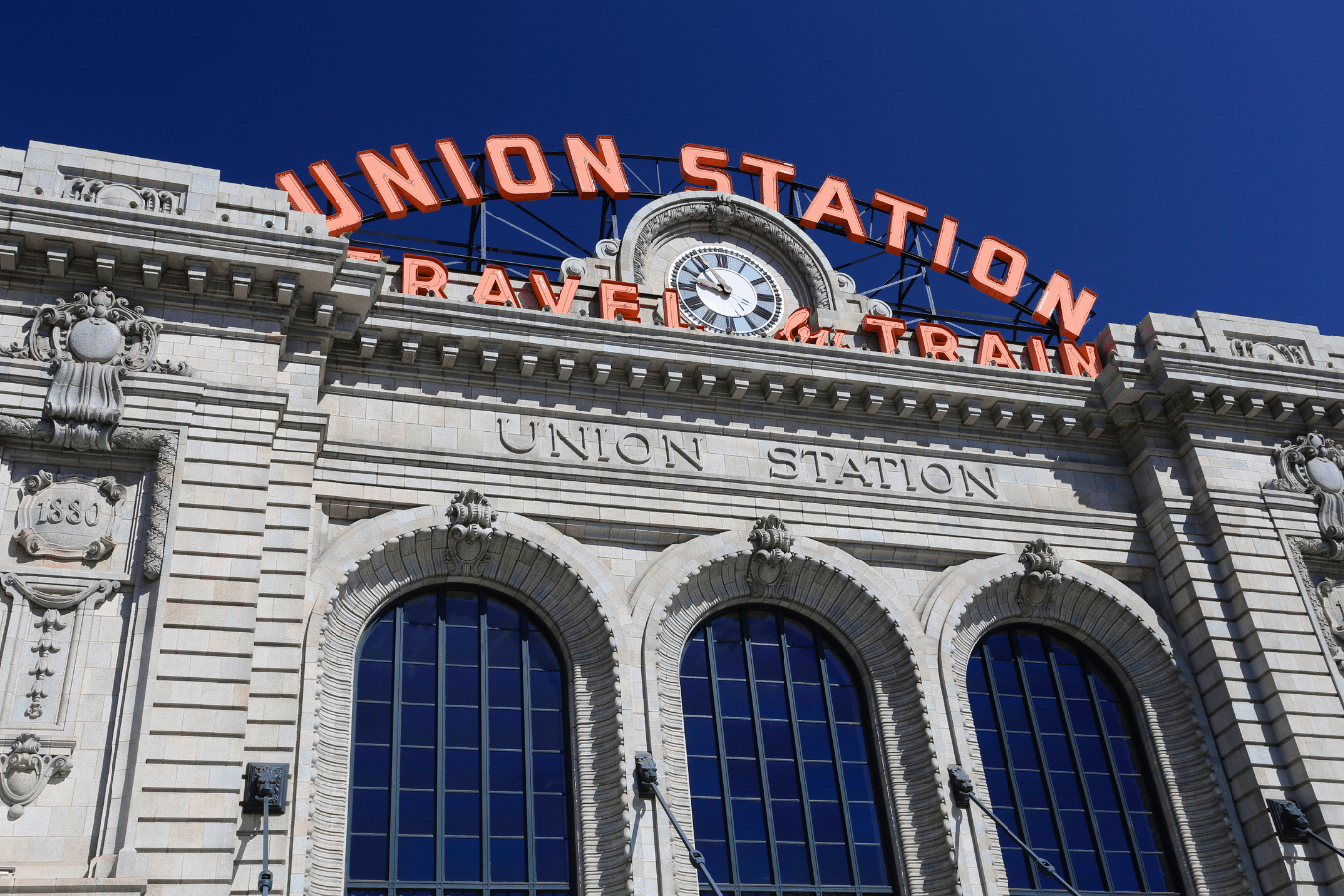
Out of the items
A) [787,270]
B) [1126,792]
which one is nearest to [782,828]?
[1126,792]

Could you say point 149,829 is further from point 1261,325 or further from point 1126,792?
point 1261,325

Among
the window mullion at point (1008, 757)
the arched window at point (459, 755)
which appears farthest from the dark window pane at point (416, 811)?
the window mullion at point (1008, 757)

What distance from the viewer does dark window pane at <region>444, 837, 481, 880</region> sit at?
66.1 ft

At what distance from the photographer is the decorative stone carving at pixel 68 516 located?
19.0 m

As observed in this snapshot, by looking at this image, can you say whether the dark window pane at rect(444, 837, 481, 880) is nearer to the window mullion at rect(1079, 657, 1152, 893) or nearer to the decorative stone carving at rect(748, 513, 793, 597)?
the decorative stone carving at rect(748, 513, 793, 597)

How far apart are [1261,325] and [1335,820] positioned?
11175 mm

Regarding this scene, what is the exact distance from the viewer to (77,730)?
17719 millimetres

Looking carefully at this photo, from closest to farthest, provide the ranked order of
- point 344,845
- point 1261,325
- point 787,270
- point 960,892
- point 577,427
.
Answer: point 344,845
point 960,892
point 577,427
point 1261,325
point 787,270

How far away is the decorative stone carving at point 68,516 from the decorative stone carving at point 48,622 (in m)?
0.57

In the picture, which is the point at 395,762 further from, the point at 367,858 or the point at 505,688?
the point at 505,688

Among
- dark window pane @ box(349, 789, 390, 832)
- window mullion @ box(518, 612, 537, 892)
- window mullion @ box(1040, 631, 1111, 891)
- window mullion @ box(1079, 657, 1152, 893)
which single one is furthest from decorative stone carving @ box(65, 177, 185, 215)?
window mullion @ box(1079, 657, 1152, 893)

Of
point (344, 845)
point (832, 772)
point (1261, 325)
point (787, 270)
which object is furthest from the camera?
point (787, 270)

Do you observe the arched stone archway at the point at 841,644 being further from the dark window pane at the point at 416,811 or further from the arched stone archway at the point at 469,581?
the dark window pane at the point at 416,811

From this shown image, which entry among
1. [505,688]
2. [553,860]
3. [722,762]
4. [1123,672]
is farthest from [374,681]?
[1123,672]
